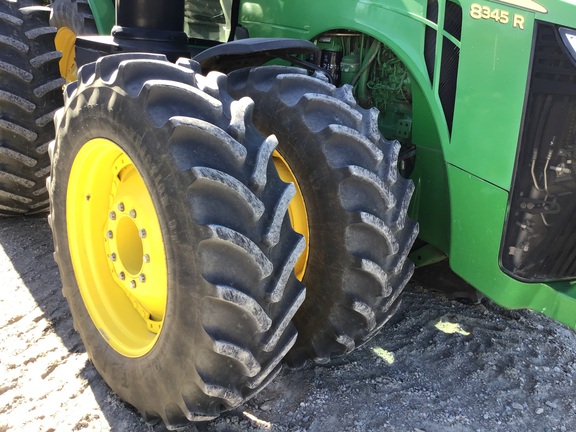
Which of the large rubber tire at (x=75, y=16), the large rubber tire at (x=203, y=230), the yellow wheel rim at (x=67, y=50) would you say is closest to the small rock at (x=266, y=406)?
the large rubber tire at (x=203, y=230)

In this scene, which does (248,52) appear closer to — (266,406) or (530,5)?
(530,5)

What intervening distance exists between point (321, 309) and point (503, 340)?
110cm

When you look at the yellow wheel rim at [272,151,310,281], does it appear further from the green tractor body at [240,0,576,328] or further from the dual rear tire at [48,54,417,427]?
the green tractor body at [240,0,576,328]

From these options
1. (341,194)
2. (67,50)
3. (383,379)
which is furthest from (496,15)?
(67,50)

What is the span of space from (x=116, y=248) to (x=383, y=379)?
123 cm

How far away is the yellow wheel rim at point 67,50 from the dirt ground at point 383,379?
1.69 meters

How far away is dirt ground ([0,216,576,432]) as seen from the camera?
7.49 ft

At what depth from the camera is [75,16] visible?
3.75 m

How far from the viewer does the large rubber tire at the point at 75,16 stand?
3.69 metres

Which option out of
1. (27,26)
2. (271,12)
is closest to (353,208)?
(271,12)

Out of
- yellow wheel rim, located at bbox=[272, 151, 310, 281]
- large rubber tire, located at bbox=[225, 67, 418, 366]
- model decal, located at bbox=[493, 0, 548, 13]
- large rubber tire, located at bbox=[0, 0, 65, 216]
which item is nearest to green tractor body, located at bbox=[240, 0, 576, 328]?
model decal, located at bbox=[493, 0, 548, 13]

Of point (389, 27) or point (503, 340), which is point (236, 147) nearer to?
point (389, 27)

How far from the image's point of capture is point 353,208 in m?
2.09

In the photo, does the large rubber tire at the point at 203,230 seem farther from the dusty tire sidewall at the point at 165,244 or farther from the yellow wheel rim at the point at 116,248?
the yellow wheel rim at the point at 116,248
